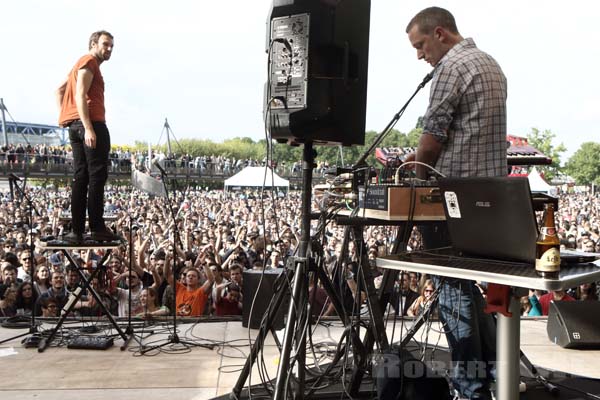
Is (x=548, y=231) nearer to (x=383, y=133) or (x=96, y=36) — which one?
(x=383, y=133)

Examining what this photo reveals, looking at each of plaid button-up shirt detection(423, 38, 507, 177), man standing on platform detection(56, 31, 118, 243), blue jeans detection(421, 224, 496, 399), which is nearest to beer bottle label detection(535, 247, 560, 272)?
blue jeans detection(421, 224, 496, 399)

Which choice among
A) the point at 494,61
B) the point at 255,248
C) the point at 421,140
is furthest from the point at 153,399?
the point at 255,248

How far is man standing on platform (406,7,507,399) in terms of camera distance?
78.7 inches

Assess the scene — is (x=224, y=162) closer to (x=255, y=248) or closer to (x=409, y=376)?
(x=255, y=248)

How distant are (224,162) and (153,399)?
40.6m

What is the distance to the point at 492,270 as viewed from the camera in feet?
4.15

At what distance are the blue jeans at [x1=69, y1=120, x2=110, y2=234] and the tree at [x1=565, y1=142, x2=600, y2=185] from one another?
53.3m

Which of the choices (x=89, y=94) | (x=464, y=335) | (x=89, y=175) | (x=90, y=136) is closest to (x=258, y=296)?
(x=89, y=175)

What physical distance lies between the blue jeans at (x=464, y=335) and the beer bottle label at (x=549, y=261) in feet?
2.40

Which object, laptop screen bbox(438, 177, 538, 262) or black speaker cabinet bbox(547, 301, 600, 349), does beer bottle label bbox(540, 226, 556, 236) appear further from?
black speaker cabinet bbox(547, 301, 600, 349)

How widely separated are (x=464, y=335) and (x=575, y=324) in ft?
5.69

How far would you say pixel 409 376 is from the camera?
6.64 ft

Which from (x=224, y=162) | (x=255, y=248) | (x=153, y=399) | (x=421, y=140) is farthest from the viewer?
(x=224, y=162)

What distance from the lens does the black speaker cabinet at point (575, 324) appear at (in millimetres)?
3225
